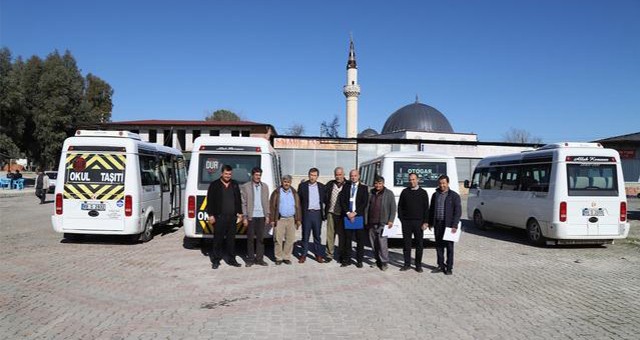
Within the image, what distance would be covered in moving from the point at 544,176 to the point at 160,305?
9.68 m

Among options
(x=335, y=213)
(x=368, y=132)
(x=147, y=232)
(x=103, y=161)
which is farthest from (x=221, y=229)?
(x=368, y=132)

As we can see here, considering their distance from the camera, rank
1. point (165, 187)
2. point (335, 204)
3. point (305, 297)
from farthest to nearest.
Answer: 1. point (165, 187)
2. point (335, 204)
3. point (305, 297)

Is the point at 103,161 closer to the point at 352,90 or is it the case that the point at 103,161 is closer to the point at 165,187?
the point at 165,187

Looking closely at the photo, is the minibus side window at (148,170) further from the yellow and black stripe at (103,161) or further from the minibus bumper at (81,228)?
the minibus bumper at (81,228)

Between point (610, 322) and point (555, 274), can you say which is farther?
point (555, 274)

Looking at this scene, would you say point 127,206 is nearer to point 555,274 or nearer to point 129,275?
point 129,275

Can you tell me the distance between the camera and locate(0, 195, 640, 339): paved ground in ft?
18.1

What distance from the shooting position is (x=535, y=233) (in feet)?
41.1

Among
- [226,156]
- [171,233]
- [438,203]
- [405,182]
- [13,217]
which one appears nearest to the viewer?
[438,203]

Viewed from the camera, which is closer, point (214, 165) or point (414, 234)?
point (414, 234)

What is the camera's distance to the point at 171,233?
46.5 feet

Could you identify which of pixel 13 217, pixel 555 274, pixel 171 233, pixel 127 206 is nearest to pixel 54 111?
pixel 13 217

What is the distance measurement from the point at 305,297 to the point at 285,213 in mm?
2608

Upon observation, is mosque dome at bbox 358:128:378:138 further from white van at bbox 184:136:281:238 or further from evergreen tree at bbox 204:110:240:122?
white van at bbox 184:136:281:238
